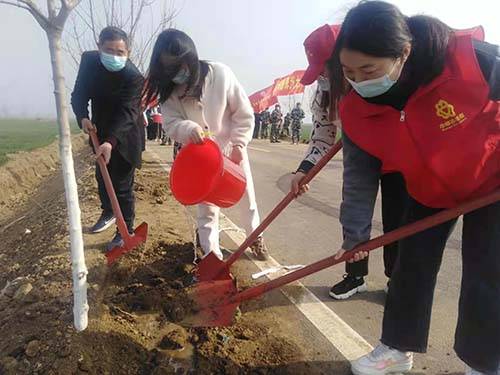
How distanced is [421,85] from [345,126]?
0.33 metres

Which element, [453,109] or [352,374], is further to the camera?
[352,374]

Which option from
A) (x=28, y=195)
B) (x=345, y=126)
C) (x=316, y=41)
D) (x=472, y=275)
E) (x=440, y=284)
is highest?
(x=316, y=41)

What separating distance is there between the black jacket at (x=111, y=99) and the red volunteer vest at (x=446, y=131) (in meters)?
2.17

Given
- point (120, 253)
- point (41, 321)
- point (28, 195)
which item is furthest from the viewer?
point (28, 195)

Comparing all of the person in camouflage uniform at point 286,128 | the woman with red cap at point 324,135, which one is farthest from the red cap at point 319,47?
the person in camouflage uniform at point 286,128

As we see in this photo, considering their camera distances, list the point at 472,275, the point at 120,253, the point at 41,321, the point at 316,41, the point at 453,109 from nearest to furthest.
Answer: the point at 453,109, the point at 472,275, the point at 316,41, the point at 41,321, the point at 120,253

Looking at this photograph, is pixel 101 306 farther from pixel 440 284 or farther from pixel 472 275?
pixel 440 284

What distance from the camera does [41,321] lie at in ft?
8.05

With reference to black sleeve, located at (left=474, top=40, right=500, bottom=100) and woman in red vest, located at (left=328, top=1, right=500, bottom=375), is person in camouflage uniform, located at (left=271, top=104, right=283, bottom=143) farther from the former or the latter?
black sleeve, located at (left=474, top=40, right=500, bottom=100)

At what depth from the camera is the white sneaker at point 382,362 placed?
2.12 m

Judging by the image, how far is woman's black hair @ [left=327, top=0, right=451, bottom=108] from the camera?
1521 mm

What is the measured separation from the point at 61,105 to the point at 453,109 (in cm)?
158

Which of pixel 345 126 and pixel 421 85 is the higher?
pixel 421 85

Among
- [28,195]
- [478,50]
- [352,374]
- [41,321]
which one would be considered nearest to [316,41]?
[478,50]
